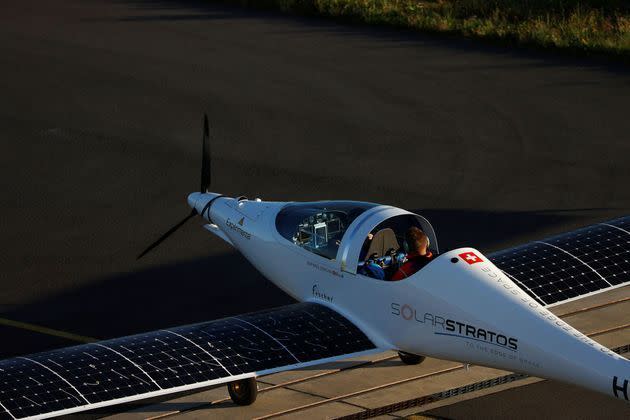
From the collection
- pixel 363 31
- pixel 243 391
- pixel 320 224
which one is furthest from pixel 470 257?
pixel 363 31

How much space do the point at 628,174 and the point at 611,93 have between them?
650cm

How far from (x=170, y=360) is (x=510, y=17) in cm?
2772

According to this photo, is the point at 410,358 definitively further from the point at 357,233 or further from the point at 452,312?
the point at 452,312

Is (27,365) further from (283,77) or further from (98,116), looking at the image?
(283,77)

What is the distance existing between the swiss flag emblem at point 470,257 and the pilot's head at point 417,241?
27.2 inches

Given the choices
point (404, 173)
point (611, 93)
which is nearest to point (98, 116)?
point (404, 173)

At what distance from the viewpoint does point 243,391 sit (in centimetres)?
1897

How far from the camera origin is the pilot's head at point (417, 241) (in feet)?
61.4

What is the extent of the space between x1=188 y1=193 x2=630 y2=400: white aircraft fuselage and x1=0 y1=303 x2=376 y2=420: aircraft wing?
492mm

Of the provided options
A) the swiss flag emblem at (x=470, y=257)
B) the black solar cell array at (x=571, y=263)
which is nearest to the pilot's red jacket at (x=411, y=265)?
the swiss flag emblem at (x=470, y=257)

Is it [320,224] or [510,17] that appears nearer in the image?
[320,224]

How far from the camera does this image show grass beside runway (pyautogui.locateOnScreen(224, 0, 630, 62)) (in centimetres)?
4034

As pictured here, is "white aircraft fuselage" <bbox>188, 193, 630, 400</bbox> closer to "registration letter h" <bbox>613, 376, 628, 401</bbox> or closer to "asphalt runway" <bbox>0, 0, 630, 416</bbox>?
"registration letter h" <bbox>613, 376, 628, 401</bbox>

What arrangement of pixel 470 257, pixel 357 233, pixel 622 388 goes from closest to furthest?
pixel 622 388, pixel 470 257, pixel 357 233
